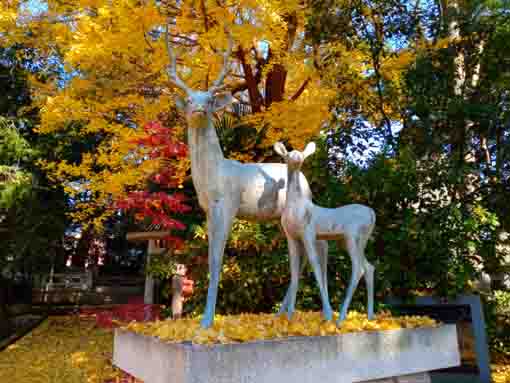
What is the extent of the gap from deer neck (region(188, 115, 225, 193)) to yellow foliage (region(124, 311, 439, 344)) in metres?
1.20

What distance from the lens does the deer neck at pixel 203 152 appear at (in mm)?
3518

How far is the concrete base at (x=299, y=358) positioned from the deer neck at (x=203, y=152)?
1.39 meters

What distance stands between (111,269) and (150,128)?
17.4 m

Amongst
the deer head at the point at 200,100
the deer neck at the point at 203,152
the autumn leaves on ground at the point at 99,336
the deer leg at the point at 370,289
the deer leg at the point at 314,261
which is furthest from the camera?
the deer leg at the point at 370,289

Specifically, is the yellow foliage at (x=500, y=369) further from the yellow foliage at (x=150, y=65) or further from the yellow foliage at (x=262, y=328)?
the yellow foliage at (x=150, y=65)

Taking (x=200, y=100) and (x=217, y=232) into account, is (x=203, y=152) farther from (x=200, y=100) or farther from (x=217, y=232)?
(x=217, y=232)

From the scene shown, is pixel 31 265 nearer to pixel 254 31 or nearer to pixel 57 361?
pixel 57 361

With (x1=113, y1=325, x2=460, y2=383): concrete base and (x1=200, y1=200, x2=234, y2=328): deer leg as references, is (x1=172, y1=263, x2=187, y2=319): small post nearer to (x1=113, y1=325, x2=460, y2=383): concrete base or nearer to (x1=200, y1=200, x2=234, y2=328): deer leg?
(x1=113, y1=325, x2=460, y2=383): concrete base

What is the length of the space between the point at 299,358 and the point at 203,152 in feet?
6.21

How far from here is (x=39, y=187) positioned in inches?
388

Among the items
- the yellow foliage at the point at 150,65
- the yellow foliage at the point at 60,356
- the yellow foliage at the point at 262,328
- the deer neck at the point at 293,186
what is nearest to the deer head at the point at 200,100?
the deer neck at the point at 293,186

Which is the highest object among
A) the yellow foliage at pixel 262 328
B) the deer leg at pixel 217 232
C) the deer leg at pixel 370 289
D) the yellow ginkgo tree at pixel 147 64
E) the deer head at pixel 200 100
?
the yellow ginkgo tree at pixel 147 64

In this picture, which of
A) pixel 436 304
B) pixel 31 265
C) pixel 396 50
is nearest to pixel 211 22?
pixel 396 50

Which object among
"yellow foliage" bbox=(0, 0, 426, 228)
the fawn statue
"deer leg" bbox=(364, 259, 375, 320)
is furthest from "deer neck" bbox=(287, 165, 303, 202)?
"yellow foliage" bbox=(0, 0, 426, 228)
